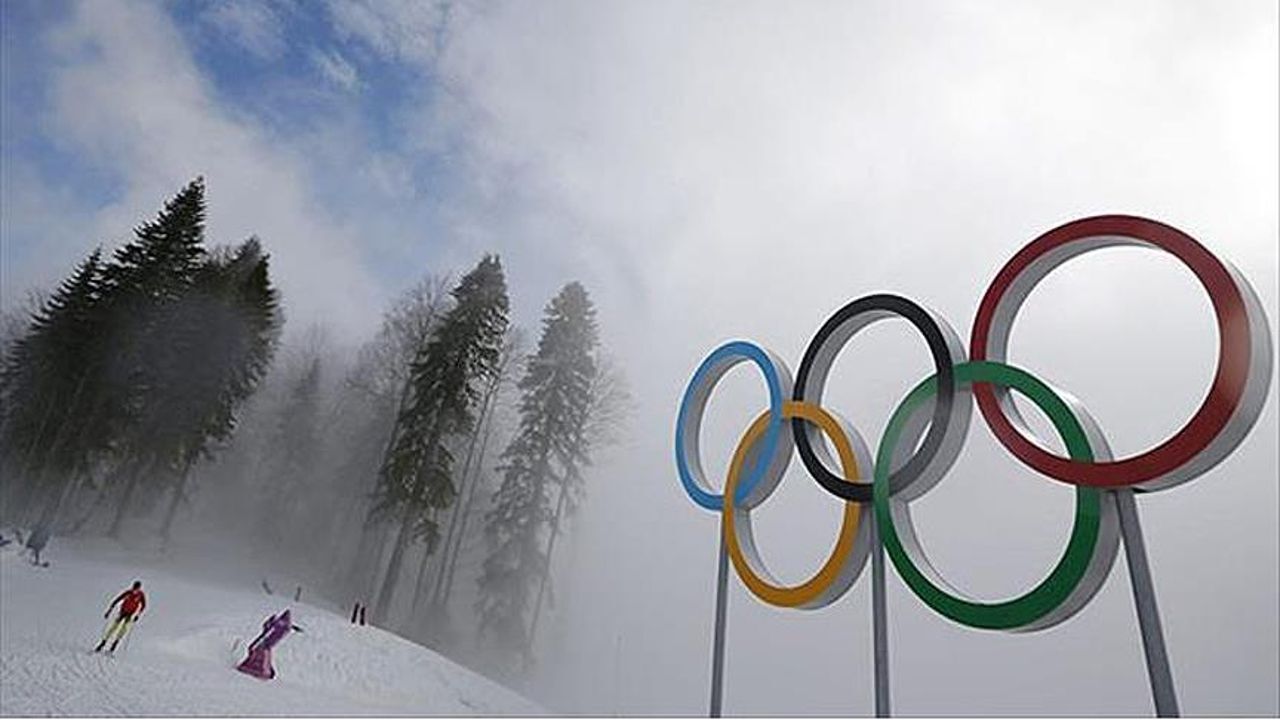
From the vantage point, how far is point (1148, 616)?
506 cm

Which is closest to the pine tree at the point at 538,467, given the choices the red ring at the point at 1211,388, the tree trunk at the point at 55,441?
the tree trunk at the point at 55,441

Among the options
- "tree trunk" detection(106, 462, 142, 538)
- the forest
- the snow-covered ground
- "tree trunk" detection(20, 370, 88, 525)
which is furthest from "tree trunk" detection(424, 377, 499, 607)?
"tree trunk" detection(20, 370, 88, 525)

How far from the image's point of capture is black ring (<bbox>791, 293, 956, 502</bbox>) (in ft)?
21.9

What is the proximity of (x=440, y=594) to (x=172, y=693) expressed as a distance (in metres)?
12.3

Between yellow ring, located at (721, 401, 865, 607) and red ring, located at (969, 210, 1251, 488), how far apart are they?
1.51 meters

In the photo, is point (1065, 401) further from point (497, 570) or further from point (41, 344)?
point (41, 344)

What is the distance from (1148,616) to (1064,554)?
61 centimetres

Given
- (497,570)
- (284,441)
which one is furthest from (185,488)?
(497,570)

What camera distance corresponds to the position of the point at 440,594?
21.4m

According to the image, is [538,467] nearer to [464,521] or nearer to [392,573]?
[464,521]

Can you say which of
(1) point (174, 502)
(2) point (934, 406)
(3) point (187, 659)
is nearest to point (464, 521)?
(1) point (174, 502)

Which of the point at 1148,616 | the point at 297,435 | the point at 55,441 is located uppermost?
the point at 297,435

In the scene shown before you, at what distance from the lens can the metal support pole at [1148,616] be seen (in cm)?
492

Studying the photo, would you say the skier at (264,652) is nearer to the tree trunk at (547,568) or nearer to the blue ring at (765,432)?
the blue ring at (765,432)
